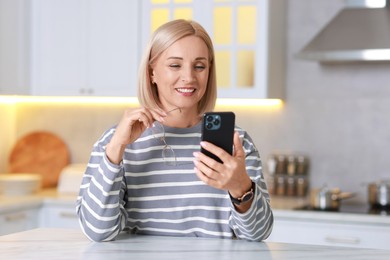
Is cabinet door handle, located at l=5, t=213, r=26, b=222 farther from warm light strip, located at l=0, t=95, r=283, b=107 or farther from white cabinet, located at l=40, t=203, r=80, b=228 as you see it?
warm light strip, located at l=0, t=95, r=283, b=107

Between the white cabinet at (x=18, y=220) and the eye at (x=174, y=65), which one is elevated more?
the eye at (x=174, y=65)

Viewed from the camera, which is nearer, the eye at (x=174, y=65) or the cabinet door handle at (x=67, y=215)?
the eye at (x=174, y=65)

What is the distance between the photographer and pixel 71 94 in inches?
161

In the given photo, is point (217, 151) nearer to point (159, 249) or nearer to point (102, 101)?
point (159, 249)

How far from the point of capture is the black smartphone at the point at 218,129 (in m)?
1.65

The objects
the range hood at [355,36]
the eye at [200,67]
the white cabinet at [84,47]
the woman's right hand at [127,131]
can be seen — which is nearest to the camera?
the woman's right hand at [127,131]

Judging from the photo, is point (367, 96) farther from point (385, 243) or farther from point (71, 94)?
point (71, 94)

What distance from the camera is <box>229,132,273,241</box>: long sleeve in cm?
174

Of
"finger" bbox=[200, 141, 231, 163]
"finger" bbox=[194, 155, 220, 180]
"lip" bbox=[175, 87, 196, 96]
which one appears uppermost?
"lip" bbox=[175, 87, 196, 96]

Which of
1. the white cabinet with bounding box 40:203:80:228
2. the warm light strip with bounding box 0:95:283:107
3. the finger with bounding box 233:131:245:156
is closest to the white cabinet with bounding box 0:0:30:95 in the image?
the warm light strip with bounding box 0:95:283:107

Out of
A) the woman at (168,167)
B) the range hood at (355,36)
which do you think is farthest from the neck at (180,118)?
the range hood at (355,36)

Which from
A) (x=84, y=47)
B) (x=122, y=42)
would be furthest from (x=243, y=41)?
(x=84, y=47)

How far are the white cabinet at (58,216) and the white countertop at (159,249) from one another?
192cm

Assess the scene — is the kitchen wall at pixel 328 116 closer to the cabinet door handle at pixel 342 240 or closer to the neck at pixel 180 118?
the cabinet door handle at pixel 342 240
